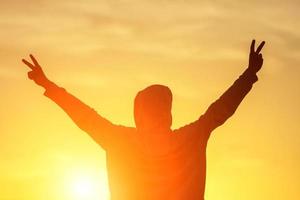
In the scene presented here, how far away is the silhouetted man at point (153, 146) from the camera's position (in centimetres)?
566

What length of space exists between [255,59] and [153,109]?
4.80 ft

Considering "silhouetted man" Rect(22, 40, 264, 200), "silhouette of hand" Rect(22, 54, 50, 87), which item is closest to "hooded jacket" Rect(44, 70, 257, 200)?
"silhouetted man" Rect(22, 40, 264, 200)

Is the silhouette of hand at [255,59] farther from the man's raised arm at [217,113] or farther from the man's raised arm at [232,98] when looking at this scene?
the man's raised arm at [217,113]

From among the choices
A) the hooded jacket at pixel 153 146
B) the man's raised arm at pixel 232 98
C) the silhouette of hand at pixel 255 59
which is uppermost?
the silhouette of hand at pixel 255 59

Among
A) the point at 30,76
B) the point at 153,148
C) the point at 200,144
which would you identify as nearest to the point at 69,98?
the point at 30,76

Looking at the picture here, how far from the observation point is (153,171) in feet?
18.9

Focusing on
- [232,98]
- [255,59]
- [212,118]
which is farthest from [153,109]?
[255,59]

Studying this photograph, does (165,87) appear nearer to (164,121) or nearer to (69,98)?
(164,121)

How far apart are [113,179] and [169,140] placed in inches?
28.9

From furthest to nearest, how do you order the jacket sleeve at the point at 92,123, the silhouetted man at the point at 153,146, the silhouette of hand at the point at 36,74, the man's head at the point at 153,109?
the silhouette of hand at the point at 36,74
the jacket sleeve at the point at 92,123
the silhouetted man at the point at 153,146
the man's head at the point at 153,109

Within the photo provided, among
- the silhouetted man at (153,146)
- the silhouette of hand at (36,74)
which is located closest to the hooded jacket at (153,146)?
the silhouetted man at (153,146)

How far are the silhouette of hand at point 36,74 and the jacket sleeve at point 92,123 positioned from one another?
43 cm

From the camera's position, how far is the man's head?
5555mm

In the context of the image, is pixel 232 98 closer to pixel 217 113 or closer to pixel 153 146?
pixel 217 113
